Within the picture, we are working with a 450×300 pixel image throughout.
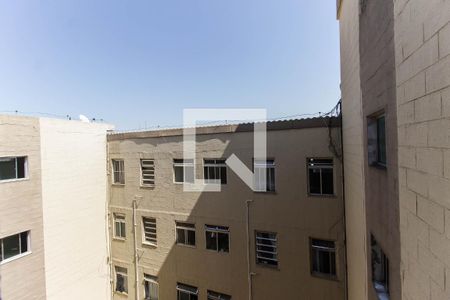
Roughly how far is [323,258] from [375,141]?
5.47 meters

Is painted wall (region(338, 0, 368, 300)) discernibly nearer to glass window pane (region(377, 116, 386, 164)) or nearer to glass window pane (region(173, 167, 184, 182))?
glass window pane (region(377, 116, 386, 164))

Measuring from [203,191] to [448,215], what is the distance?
8.50m

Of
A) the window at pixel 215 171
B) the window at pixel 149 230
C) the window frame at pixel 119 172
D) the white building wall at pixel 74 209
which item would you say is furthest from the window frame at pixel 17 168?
the window at pixel 215 171

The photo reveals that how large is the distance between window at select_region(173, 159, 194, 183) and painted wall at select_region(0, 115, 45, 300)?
14.2 feet

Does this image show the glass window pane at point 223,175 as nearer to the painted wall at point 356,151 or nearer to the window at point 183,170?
the window at point 183,170

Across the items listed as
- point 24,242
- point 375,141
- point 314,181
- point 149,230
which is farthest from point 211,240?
point 375,141

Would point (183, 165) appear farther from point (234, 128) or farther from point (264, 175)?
point (264, 175)

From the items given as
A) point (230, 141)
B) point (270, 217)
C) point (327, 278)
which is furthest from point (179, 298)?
point (230, 141)

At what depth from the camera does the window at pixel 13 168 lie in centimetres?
823

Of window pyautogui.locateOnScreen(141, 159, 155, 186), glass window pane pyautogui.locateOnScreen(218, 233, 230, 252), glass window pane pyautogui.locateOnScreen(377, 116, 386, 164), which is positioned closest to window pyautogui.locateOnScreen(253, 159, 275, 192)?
glass window pane pyautogui.locateOnScreen(218, 233, 230, 252)

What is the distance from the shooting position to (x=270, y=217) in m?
8.56

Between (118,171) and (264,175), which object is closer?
(264,175)

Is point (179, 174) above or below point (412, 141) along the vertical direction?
below

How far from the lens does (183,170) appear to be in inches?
396
